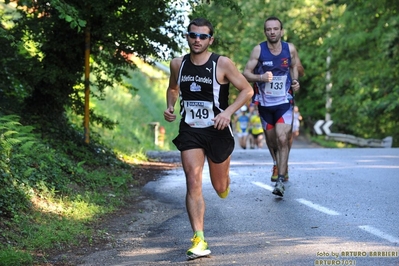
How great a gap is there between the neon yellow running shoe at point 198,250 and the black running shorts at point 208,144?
921mm

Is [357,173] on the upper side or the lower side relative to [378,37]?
lower

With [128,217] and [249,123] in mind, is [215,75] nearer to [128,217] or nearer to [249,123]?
[128,217]

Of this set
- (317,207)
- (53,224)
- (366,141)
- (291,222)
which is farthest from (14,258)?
(366,141)

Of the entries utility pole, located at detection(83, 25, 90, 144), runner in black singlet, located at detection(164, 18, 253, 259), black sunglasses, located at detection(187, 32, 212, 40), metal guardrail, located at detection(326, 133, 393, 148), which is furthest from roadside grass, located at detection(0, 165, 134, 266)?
metal guardrail, located at detection(326, 133, 393, 148)

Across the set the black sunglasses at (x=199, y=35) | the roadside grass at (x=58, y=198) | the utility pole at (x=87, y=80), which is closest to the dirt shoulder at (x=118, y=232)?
the roadside grass at (x=58, y=198)

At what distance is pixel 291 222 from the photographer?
28.6 ft

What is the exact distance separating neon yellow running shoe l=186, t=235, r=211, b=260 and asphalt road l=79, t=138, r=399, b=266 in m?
0.06

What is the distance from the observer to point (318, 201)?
1031 centimetres

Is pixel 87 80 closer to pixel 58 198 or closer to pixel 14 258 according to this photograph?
pixel 58 198

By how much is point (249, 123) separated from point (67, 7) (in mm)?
20301

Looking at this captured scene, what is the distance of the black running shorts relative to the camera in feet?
25.2

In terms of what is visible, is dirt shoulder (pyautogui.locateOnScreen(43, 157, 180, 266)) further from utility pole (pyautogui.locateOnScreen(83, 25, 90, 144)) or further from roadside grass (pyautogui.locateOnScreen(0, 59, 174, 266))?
utility pole (pyautogui.locateOnScreen(83, 25, 90, 144))

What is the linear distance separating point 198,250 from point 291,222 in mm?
1887

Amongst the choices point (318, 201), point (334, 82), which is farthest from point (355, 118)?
point (318, 201)
